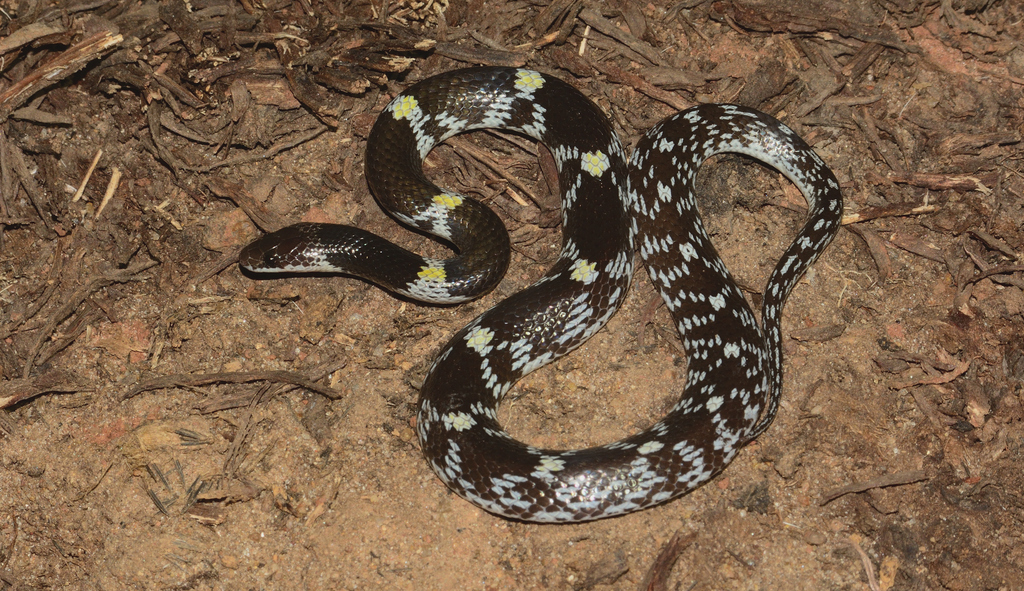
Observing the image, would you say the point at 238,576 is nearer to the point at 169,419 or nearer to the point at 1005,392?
the point at 169,419

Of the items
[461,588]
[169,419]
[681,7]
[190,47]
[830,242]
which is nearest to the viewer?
[461,588]

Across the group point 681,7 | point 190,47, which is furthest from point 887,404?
point 190,47

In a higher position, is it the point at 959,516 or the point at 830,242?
the point at 830,242

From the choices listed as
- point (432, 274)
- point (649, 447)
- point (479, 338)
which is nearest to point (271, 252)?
point (432, 274)

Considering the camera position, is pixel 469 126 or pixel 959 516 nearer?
pixel 959 516

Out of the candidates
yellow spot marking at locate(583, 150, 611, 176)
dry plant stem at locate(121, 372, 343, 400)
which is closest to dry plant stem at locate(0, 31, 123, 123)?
dry plant stem at locate(121, 372, 343, 400)

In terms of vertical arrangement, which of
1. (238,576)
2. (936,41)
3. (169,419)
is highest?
(936,41)
